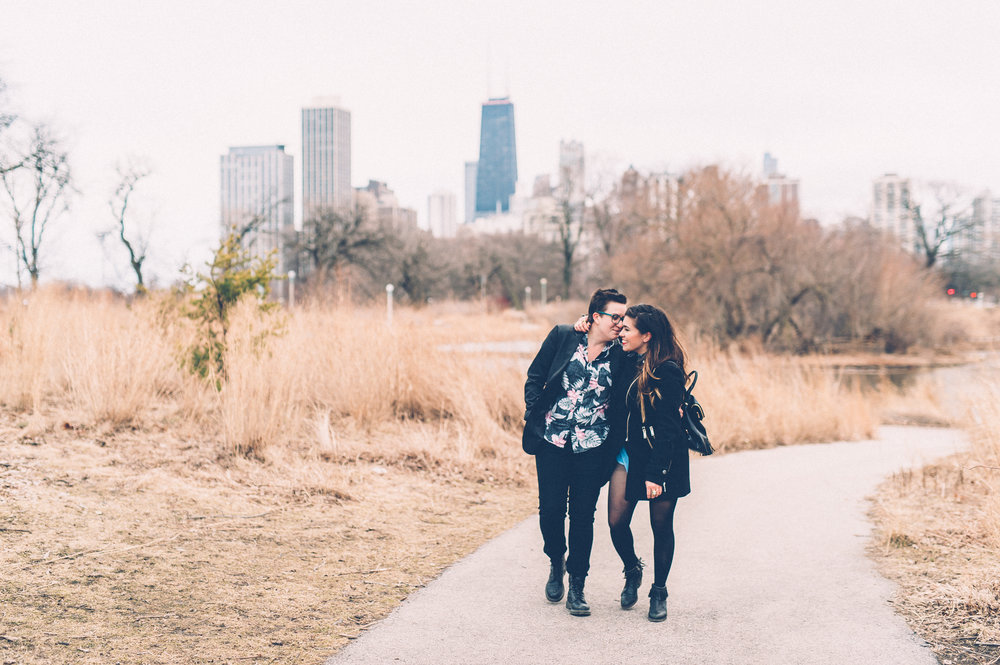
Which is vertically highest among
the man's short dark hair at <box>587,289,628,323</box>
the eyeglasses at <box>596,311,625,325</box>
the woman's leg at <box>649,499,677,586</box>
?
the man's short dark hair at <box>587,289,628,323</box>

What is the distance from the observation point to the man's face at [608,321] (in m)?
4.35

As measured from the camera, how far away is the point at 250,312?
368 inches

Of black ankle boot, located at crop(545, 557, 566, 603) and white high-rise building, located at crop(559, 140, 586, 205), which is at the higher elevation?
white high-rise building, located at crop(559, 140, 586, 205)

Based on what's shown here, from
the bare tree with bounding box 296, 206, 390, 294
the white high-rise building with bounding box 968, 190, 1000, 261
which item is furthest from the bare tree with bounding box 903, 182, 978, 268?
the bare tree with bounding box 296, 206, 390, 294

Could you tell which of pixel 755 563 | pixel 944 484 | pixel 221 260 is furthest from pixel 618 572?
pixel 221 260

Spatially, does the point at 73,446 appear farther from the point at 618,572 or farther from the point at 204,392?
the point at 618,572

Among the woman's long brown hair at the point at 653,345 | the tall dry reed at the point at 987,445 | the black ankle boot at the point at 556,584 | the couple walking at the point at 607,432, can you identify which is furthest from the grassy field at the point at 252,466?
the tall dry reed at the point at 987,445

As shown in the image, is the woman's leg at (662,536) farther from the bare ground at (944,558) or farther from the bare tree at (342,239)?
the bare tree at (342,239)

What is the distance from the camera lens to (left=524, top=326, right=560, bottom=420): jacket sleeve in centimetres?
439

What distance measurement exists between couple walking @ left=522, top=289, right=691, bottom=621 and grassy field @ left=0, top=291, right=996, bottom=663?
1.04m

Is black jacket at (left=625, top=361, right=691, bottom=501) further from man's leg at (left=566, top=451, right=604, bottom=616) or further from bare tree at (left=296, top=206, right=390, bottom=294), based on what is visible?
bare tree at (left=296, top=206, right=390, bottom=294)

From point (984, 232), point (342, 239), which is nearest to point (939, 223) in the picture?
point (984, 232)

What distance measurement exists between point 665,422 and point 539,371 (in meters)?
0.73

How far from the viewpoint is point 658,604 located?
422cm
